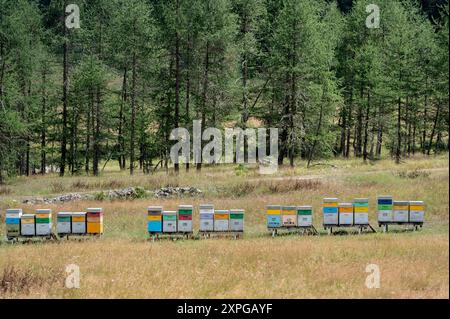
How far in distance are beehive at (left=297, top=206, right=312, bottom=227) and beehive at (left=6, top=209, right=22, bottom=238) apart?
446 inches

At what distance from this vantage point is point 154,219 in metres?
21.5

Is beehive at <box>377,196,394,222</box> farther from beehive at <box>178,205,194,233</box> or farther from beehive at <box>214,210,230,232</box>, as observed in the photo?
beehive at <box>178,205,194,233</box>

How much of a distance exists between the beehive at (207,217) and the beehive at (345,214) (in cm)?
525

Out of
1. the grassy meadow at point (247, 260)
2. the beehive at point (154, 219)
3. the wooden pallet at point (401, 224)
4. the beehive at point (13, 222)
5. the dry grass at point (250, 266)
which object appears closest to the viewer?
the dry grass at point (250, 266)

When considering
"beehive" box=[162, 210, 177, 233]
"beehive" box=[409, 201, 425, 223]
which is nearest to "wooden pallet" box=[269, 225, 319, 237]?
"beehive" box=[409, 201, 425, 223]

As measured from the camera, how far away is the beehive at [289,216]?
859 inches

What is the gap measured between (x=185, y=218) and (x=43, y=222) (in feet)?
18.8

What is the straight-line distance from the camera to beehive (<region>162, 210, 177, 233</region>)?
21.5 meters

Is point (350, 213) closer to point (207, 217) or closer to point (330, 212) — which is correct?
point (330, 212)

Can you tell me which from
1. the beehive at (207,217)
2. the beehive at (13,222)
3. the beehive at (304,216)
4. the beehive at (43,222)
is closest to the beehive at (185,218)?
the beehive at (207,217)

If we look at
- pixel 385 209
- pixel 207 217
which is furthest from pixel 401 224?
pixel 207 217

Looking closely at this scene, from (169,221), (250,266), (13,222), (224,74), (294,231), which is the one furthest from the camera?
(224,74)

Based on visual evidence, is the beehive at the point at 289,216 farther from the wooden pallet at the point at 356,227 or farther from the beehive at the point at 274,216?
the wooden pallet at the point at 356,227
